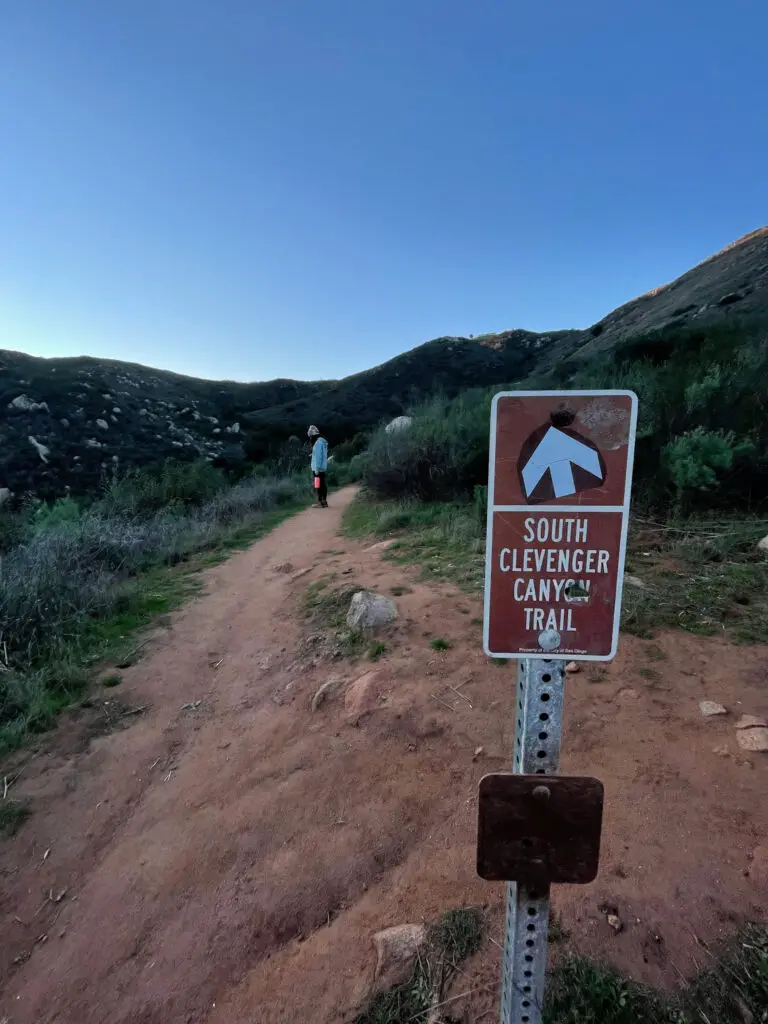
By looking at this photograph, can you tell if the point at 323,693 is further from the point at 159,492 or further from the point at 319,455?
the point at 159,492

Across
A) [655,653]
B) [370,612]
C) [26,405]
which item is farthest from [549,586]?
[26,405]

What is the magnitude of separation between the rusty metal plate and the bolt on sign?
0.28 metres

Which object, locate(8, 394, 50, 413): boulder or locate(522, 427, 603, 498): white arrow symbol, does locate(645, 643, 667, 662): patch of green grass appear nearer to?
locate(522, 427, 603, 498): white arrow symbol

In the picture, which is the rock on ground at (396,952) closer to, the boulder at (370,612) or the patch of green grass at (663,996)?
the patch of green grass at (663,996)

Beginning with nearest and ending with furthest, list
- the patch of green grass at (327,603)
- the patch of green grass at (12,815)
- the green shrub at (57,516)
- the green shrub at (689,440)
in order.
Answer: the patch of green grass at (12,815)
the patch of green grass at (327,603)
the green shrub at (689,440)
the green shrub at (57,516)

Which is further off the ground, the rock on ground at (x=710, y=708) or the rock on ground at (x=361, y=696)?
the rock on ground at (x=710, y=708)

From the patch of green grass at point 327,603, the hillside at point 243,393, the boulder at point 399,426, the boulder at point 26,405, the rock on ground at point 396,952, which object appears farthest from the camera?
the boulder at point 26,405

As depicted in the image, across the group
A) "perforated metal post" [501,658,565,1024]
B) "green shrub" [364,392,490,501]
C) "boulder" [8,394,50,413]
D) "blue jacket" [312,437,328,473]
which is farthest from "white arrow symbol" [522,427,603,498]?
"boulder" [8,394,50,413]

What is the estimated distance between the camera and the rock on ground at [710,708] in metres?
2.89

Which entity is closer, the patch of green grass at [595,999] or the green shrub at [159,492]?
the patch of green grass at [595,999]

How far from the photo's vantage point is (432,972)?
177 cm

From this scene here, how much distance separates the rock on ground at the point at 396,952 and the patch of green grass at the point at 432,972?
23mm

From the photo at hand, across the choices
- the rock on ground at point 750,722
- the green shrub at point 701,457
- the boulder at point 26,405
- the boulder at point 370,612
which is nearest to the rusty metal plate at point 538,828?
the rock on ground at point 750,722

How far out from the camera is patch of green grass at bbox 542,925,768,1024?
1536 millimetres
